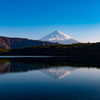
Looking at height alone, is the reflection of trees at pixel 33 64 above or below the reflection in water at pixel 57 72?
below

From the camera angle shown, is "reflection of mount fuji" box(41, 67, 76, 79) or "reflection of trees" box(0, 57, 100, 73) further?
"reflection of trees" box(0, 57, 100, 73)

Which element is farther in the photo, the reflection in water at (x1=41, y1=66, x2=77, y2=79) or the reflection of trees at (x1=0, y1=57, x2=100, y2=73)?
the reflection of trees at (x1=0, y1=57, x2=100, y2=73)

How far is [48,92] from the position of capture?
751 inches

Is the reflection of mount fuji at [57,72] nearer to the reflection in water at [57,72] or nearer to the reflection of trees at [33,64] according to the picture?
the reflection in water at [57,72]

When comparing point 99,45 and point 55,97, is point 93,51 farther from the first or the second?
point 55,97

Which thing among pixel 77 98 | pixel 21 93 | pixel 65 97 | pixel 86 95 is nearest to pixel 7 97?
pixel 21 93

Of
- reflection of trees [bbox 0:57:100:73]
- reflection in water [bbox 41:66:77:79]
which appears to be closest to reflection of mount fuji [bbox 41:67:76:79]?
reflection in water [bbox 41:66:77:79]

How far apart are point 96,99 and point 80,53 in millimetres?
180760

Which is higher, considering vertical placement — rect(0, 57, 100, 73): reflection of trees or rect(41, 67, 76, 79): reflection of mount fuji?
rect(41, 67, 76, 79): reflection of mount fuji

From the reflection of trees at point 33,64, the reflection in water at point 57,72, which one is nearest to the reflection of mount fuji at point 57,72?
the reflection in water at point 57,72

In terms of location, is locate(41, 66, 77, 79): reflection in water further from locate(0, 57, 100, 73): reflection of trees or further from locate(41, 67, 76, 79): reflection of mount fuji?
locate(0, 57, 100, 73): reflection of trees

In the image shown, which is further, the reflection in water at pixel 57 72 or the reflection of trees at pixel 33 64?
the reflection of trees at pixel 33 64

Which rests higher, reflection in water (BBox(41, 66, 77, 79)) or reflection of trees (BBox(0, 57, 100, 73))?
reflection in water (BBox(41, 66, 77, 79))

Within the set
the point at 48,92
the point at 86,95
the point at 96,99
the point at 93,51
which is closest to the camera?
the point at 96,99
